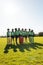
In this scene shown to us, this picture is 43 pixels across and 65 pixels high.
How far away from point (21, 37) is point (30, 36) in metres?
1.18

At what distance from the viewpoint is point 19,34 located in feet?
56.2

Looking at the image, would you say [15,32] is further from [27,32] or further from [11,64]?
[11,64]

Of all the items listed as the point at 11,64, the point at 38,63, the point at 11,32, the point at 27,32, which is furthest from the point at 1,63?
the point at 27,32

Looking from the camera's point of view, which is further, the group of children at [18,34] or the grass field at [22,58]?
the group of children at [18,34]

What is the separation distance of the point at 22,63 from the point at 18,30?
30.6 feet

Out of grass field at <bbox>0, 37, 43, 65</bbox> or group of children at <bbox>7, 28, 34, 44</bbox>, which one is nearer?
grass field at <bbox>0, 37, 43, 65</bbox>

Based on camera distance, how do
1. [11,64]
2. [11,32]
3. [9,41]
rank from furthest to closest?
1. [9,41]
2. [11,32]
3. [11,64]

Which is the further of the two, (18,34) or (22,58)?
(18,34)

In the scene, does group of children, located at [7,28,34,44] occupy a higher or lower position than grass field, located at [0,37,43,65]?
higher

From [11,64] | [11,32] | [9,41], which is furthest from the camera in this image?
[9,41]

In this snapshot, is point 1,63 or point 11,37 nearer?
point 1,63

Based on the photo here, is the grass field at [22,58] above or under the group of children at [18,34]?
under

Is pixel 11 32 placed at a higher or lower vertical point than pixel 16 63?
higher

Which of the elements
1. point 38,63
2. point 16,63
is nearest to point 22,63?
point 16,63
